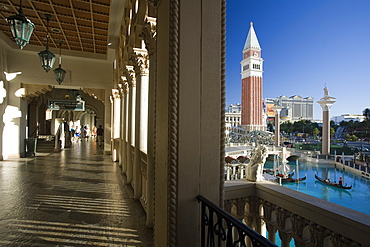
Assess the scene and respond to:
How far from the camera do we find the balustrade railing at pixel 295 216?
1.58m

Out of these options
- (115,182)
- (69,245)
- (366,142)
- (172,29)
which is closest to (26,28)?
(172,29)

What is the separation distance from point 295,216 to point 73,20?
366 inches

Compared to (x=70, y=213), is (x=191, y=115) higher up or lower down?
higher up

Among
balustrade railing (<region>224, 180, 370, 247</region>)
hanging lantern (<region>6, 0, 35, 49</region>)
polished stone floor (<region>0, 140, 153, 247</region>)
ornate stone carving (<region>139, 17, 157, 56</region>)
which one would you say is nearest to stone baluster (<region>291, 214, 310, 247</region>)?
balustrade railing (<region>224, 180, 370, 247</region>)

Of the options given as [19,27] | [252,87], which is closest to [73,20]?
[19,27]

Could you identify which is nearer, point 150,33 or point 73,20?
point 150,33

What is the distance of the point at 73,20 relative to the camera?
797cm

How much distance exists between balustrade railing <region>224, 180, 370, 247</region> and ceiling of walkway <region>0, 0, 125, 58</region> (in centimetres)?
Result: 680

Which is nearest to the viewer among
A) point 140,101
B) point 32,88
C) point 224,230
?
point 224,230

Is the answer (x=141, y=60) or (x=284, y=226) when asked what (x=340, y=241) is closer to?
(x=284, y=226)

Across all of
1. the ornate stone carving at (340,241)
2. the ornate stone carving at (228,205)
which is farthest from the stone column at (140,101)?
the ornate stone carving at (340,241)

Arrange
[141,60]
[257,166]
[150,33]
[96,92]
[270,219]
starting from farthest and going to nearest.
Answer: [96,92] < [141,60] < [150,33] < [257,166] < [270,219]

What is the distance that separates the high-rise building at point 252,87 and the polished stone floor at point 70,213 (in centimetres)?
6807

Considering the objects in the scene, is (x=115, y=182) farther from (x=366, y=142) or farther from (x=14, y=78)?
(x=366, y=142)
